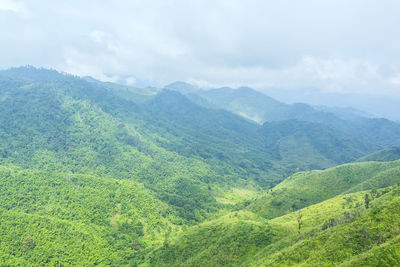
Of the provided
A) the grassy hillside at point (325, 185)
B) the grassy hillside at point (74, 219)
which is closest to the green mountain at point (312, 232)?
the grassy hillside at point (325, 185)

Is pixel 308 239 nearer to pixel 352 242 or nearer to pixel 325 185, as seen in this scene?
pixel 352 242

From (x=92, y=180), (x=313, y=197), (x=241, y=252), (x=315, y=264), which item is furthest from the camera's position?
(x=92, y=180)

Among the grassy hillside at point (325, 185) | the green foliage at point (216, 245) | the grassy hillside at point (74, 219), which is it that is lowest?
the grassy hillside at point (74, 219)

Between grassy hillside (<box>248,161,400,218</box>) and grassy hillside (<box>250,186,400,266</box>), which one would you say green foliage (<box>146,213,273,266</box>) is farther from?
grassy hillside (<box>248,161,400,218</box>)

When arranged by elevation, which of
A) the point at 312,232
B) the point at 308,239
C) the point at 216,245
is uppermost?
the point at 308,239

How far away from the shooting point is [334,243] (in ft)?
208

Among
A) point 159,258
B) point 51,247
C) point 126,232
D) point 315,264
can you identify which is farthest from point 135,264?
point 315,264

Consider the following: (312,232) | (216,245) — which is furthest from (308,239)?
(216,245)

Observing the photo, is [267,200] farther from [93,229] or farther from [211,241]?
[93,229]

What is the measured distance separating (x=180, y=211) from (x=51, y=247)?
3665 inches

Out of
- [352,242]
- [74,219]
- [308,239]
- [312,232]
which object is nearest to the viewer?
Answer: [352,242]

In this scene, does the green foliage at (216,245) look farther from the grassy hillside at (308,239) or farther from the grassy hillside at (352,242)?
the grassy hillside at (352,242)

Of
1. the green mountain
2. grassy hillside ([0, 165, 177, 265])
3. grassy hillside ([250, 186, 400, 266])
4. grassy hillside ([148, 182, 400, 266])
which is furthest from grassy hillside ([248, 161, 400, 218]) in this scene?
grassy hillside ([250, 186, 400, 266])

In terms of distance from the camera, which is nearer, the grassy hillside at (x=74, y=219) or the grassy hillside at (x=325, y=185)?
the grassy hillside at (x=74, y=219)
